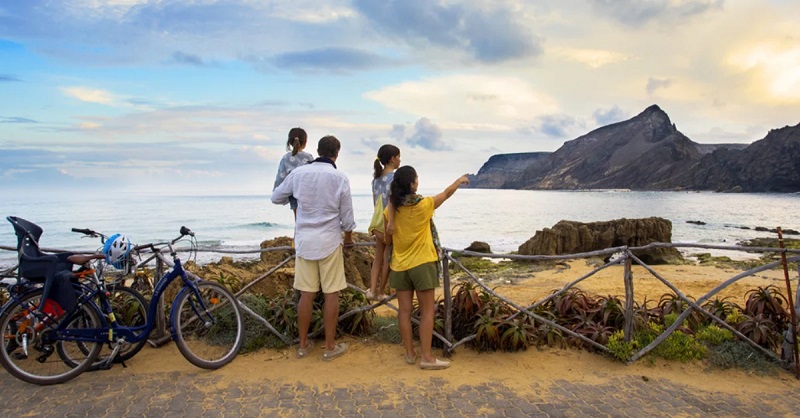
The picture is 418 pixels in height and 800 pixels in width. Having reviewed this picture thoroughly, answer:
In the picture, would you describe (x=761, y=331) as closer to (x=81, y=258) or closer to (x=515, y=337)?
(x=515, y=337)

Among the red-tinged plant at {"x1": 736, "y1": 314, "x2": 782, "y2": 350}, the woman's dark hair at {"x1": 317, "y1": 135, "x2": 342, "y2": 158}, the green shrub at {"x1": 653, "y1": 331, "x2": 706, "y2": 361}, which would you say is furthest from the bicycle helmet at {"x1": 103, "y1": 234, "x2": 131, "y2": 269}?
the red-tinged plant at {"x1": 736, "y1": 314, "x2": 782, "y2": 350}

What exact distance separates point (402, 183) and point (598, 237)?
1919cm

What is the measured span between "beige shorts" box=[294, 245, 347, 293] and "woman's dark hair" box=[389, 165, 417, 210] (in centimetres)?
89

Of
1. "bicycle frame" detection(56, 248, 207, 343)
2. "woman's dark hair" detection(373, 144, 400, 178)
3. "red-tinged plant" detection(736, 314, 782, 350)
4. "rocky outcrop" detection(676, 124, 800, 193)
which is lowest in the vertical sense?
"red-tinged plant" detection(736, 314, 782, 350)

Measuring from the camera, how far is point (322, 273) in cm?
509

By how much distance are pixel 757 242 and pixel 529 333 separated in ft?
91.6

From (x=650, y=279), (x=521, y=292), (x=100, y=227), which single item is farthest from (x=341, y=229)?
(x=100, y=227)

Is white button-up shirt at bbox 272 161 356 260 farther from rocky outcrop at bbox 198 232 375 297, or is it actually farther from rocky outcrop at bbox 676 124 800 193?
rocky outcrop at bbox 676 124 800 193

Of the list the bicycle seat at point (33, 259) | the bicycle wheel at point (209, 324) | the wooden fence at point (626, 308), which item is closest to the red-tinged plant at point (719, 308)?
the wooden fence at point (626, 308)

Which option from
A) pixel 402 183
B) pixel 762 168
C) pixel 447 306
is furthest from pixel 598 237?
pixel 762 168

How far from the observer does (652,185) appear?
143 metres

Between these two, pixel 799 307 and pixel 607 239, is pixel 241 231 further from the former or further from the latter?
pixel 799 307

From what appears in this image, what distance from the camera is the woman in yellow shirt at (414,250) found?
468 cm

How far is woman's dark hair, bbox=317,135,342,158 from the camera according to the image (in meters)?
5.04
